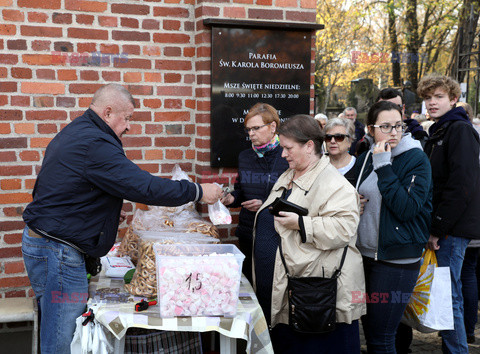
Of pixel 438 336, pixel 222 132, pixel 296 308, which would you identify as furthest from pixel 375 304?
pixel 438 336

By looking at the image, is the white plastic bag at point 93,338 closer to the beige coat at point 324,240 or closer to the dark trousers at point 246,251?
the beige coat at point 324,240

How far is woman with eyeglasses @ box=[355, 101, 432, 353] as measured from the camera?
281 cm

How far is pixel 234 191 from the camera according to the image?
11.6 feet

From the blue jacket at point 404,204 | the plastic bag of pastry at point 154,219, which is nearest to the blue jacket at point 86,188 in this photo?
the plastic bag of pastry at point 154,219

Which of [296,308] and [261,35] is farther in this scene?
[261,35]

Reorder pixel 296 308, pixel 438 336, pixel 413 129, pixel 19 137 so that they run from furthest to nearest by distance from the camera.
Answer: pixel 438 336, pixel 413 129, pixel 19 137, pixel 296 308

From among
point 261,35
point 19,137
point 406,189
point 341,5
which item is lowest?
point 406,189

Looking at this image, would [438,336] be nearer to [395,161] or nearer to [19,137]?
[395,161]

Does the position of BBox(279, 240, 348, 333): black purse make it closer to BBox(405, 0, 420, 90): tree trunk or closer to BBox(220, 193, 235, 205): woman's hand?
BBox(220, 193, 235, 205): woman's hand

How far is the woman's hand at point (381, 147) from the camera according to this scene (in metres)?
2.85

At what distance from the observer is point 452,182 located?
11.2ft

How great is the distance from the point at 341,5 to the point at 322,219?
16.5m

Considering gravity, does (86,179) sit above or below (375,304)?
above

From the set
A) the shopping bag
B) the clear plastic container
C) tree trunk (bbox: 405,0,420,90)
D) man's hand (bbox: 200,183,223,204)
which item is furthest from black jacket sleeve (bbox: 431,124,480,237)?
tree trunk (bbox: 405,0,420,90)
